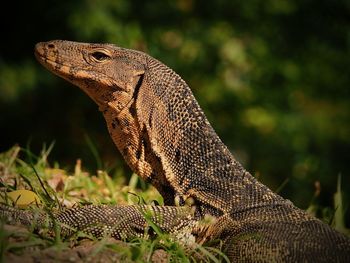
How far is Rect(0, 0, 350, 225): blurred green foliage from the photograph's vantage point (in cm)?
1056

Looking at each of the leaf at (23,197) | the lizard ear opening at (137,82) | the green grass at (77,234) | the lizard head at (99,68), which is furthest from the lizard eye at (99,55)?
the leaf at (23,197)

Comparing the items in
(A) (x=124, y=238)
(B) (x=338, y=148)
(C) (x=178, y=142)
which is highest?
(C) (x=178, y=142)

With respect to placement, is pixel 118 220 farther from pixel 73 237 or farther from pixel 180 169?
pixel 180 169

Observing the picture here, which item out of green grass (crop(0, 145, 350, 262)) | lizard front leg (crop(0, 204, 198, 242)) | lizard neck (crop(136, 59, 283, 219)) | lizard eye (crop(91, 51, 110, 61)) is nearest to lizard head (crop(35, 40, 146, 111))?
lizard eye (crop(91, 51, 110, 61))

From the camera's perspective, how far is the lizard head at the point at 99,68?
466 centimetres

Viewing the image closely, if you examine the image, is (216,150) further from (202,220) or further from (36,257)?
(36,257)

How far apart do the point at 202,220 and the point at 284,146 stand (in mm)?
6592

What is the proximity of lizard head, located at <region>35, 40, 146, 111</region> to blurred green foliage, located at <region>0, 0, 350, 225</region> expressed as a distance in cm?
535

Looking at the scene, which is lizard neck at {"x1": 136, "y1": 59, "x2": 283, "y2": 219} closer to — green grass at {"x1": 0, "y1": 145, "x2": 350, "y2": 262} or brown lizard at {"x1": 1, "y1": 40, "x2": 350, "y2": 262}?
brown lizard at {"x1": 1, "y1": 40, "x2": 350, "y2": 262}

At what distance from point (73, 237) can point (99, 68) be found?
132 cm

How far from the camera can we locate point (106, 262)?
11.8ft

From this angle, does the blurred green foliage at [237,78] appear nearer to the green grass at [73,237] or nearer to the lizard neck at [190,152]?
the green grass at [73,237]

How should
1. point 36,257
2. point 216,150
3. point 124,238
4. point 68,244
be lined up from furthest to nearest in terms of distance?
point 216,150
point 124,238
point 68,244
point 36,257

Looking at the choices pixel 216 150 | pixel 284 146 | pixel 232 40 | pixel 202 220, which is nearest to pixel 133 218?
pixel 202 220
